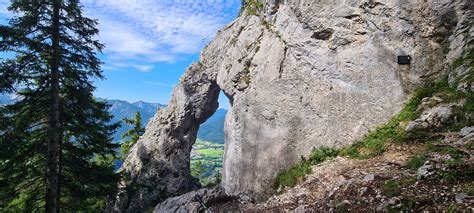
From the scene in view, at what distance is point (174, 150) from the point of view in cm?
3338

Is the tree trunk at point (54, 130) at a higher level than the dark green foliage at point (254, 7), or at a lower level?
lower

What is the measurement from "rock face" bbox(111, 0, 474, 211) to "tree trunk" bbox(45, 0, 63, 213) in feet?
28.3

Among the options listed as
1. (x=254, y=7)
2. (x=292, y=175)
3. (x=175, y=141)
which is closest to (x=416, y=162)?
(x=292, y=175)

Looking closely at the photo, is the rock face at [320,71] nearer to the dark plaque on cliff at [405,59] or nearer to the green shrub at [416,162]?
the dark plaque on cliff at [405,59]

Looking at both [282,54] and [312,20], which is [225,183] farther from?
[312,20]

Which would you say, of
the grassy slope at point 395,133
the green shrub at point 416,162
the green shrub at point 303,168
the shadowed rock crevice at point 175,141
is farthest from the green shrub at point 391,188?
the shadowed rock crevice at point 175,141

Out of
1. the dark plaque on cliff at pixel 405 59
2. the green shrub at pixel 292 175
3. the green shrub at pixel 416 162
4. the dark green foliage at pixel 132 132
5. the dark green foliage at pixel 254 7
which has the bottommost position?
the green shrub at pixel 292 175

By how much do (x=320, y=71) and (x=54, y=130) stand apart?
12964 mm

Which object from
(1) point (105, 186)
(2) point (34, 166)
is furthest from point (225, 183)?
(2) point (34, 166)

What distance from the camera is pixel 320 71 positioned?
16812 millimetres

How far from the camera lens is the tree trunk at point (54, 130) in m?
15.5

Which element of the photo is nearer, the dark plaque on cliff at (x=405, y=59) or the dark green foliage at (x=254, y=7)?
the dark plaque on cliff at (x=405, y=59)

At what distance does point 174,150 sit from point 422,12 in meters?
25.2

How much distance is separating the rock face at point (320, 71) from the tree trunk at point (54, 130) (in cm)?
862
